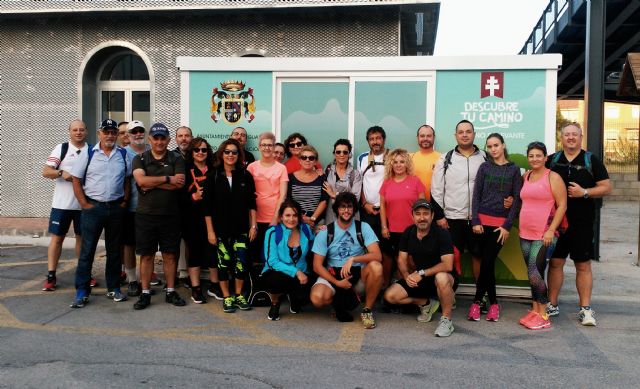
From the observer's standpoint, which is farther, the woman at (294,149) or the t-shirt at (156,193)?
the woman at (294,149)

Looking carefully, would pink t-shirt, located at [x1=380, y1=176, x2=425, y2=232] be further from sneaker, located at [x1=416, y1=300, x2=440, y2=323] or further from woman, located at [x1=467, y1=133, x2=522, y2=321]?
sneaker, located at [x1=416, y1=300, x2=440, y2=323]

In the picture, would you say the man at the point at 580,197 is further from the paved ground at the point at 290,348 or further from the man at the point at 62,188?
the man at the point at 62,188

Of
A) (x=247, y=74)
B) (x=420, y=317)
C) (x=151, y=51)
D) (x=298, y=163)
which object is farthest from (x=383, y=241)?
(x=151, y=51)

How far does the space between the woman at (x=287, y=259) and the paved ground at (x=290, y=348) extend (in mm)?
260

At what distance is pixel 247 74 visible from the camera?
21.1ft

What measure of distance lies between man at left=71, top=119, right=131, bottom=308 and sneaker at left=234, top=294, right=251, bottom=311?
4.27 feet

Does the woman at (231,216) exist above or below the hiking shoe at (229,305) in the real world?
above

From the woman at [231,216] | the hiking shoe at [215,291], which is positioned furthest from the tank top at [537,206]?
the hiking shoe at [215,291]

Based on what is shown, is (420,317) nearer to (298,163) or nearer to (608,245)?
(298,163)

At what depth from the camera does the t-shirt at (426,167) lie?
18.7 feet

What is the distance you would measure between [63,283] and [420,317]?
4310mm

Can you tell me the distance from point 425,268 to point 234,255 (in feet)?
6.31

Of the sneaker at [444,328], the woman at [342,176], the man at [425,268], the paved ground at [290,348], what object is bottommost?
the paved ground at [290,348]

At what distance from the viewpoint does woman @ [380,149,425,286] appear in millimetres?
5355
